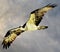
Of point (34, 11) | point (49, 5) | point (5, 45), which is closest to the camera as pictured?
point (49, 5)

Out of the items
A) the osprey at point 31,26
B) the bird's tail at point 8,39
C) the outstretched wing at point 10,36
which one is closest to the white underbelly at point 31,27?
the osprey at point 31,26

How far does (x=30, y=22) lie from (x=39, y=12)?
239 centimetres

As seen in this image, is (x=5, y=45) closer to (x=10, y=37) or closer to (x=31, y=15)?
(x=10, y=37)

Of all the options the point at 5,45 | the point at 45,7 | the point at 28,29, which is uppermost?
the point at 45,7

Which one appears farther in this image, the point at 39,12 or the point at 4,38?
the point at 4,38

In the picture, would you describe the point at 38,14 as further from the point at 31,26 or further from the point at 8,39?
the point at 8,39

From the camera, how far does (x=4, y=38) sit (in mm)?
38281

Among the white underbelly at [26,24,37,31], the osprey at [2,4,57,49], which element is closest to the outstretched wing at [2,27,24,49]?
the osprey at [2,4,57,49]

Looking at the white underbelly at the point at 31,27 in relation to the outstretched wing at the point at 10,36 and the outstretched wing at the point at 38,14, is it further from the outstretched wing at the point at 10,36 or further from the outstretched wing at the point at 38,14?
the outstretched wing at the point at 10,36

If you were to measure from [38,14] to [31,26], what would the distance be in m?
1.94

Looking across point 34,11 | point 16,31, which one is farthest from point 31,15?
point 16,31

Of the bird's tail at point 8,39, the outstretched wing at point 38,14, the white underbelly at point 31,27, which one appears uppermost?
the outstretched wing at point 38,14

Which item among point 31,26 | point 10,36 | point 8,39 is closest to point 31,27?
point 31,26

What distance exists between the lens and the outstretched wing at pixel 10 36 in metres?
37.4
